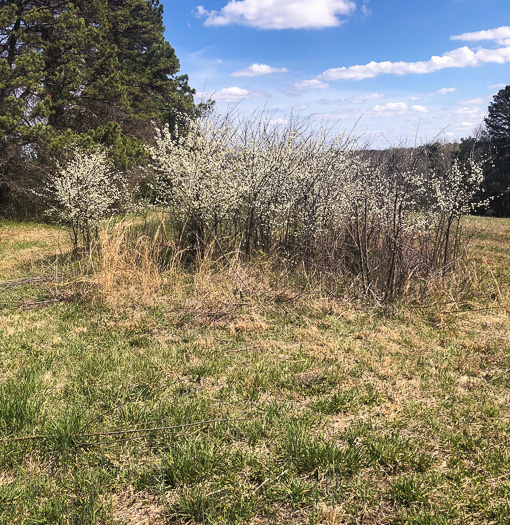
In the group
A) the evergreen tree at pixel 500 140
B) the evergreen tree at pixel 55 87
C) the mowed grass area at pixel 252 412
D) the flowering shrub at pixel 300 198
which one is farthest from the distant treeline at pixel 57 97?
the evergreen tree at pixel 500 140

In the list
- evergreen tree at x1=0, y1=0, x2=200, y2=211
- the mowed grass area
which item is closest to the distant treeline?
evergreen tree at x1=0, y1=0, x2=200, y2=211

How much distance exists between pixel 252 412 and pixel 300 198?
16.6 ft

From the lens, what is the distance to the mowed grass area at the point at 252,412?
194 centimetres

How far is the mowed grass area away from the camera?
194cm

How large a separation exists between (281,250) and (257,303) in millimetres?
2331

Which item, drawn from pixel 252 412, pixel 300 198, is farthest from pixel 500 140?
pixel 252 412

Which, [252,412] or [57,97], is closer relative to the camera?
[252,412]

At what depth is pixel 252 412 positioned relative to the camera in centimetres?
272

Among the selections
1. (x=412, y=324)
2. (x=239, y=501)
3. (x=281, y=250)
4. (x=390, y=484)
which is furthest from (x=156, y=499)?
(x=281, y=250)

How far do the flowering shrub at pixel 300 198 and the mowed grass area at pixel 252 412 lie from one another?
166cm

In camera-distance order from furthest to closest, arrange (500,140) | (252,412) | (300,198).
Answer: (500,140) → (300,198) → (252,412)

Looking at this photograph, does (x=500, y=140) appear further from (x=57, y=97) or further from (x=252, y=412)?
(x=252, y=412)

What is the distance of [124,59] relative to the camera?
771 inches

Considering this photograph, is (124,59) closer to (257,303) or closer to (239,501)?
(257,303)
